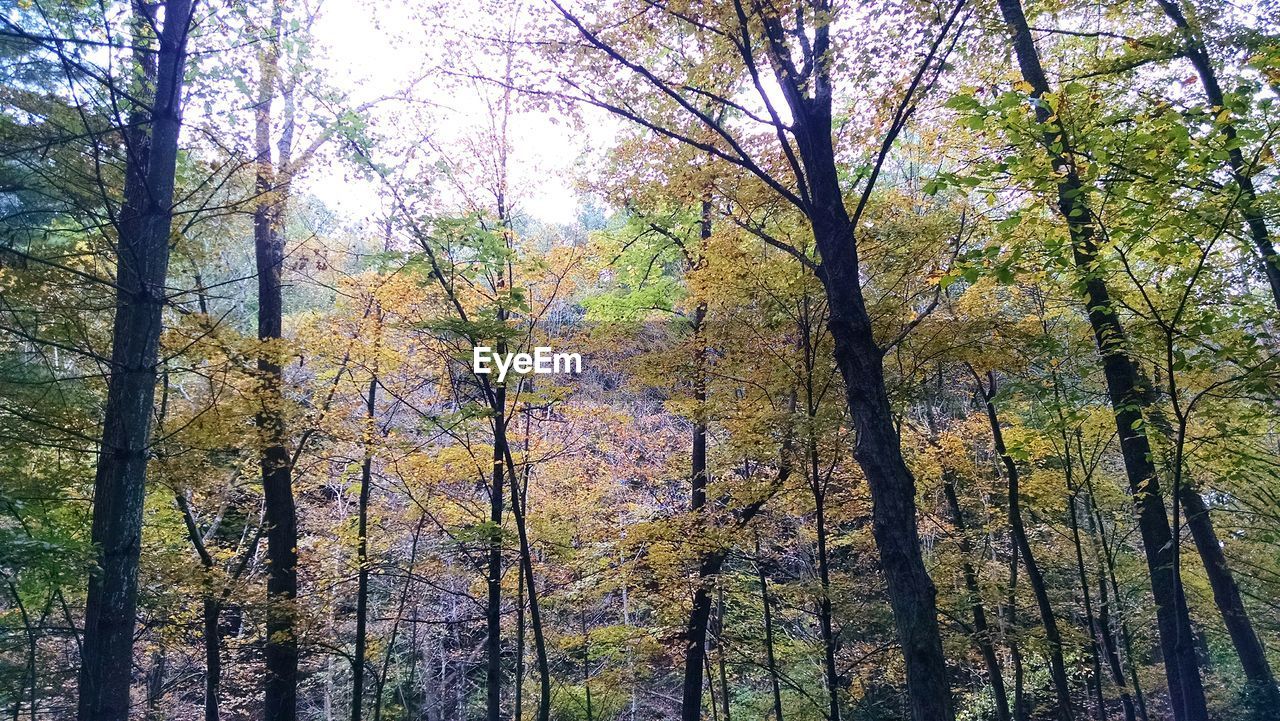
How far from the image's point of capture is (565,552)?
8406 millimetres

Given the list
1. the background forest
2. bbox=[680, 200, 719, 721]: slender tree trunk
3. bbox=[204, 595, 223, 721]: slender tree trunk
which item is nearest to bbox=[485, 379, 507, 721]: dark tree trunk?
the background forest

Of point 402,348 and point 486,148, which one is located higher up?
point 486,148

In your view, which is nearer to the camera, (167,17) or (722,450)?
(167,17)

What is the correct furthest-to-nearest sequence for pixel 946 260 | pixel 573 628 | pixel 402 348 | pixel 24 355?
pixel 573 628, pixel 402 348, pixel 946 260, pixel 24 355

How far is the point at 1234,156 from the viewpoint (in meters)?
5.06

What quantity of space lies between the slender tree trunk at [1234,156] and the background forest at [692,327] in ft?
0.22

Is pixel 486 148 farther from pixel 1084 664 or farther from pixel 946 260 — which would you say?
pixel 1084 664

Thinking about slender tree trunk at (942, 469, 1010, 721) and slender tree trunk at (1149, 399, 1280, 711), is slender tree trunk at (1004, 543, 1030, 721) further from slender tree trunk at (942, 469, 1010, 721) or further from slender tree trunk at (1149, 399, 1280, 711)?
slender tree trunk at (1149, 399, 1280, 711)

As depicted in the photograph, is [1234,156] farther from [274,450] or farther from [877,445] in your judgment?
[274,450]

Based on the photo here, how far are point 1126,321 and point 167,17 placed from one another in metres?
10.9

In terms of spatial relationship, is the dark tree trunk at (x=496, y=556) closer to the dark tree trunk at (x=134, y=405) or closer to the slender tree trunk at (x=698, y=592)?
the slender tree trunk at (x=698, y=592)

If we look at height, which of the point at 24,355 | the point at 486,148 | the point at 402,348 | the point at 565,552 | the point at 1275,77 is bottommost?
the point at 565,552

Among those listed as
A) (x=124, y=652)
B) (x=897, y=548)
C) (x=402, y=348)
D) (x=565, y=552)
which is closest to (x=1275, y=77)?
(x=897, y=548)

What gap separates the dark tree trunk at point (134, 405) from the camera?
331 cm
